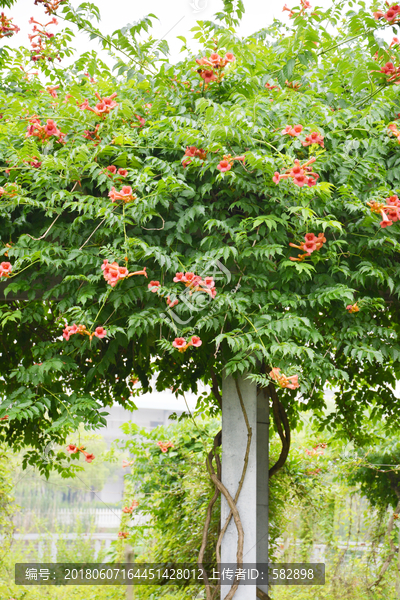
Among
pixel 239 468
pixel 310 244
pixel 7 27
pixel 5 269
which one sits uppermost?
pixel 7 27

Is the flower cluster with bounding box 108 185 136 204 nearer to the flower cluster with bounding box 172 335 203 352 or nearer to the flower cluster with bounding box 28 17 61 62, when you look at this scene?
the flower cluster with bounding box 172 335 203 352

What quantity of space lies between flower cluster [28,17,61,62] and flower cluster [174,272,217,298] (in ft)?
6.90

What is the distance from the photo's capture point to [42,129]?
8.87ft

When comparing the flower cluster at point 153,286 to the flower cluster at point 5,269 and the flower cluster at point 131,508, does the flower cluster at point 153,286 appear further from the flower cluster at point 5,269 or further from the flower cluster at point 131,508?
the flower cluster at point 131,508

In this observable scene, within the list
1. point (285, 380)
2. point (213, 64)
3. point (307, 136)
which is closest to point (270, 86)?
point (213, 64)

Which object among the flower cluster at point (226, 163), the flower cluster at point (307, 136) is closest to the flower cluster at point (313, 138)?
the flower cluster at point (307, 136)

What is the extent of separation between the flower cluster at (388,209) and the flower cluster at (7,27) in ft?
9.83

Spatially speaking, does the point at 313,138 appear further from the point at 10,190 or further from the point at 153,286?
the point at 10,190

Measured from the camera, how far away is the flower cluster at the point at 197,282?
2.44 m

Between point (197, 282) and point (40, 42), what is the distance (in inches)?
88.4

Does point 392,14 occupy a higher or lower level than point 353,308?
higher

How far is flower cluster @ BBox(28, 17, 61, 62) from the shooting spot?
3396 millimetres

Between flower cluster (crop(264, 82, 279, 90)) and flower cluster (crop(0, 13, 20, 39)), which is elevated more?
flower cluster (crop(0, 13, 20, 39))

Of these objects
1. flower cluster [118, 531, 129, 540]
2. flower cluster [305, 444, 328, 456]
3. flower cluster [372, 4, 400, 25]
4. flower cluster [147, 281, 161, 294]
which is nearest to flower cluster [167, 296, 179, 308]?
flower cluster [147, 281, 161, 294]
